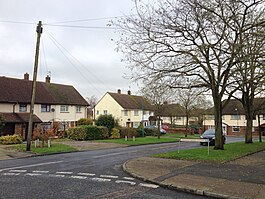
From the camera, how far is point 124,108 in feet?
177

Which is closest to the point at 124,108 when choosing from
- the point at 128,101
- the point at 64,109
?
the point at 128,101

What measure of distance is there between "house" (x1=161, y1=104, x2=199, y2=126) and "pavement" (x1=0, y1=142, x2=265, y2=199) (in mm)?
36444

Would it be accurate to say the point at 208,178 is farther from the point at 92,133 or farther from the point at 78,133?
the point at 92,133

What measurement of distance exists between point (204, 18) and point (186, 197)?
Answer: 9.92 meters

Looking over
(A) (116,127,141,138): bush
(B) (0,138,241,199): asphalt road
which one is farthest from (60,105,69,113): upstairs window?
(B) (0,138,241,199): asphalt road

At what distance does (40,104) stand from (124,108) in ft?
71.3

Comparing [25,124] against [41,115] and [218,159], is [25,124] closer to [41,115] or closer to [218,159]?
[41,115]

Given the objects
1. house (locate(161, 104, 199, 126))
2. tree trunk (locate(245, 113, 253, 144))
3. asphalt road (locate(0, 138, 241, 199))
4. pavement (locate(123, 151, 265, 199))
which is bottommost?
asphalt road (locate(0, 138, 241, 199))

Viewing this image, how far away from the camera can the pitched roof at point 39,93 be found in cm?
3212

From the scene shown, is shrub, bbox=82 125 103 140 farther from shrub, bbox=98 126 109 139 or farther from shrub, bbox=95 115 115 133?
shrub, bbox=95 115 115 133

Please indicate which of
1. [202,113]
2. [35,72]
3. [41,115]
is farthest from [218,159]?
[202,113]

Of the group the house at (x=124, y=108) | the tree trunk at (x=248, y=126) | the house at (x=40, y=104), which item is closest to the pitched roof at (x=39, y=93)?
the house at (x=40, y=104)

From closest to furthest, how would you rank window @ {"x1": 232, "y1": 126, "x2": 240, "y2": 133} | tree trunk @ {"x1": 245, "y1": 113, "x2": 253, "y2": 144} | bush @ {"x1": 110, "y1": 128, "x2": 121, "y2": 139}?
tree trunk @ {"x1": 245, "y1": 113, "x2": 253, "y2": 144} → bush @ {"x1": 110, "y1": 128, "x2": 121, "y2": 139} → window @ {"x1": 232, "y1": 126, "x2": 240, "y2": 133}

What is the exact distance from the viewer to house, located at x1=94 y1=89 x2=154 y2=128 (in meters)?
54.4
